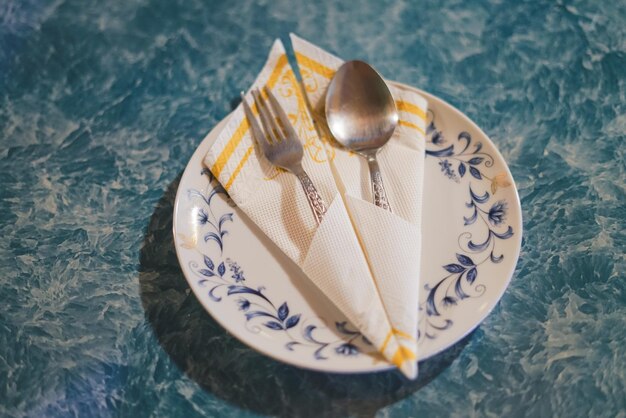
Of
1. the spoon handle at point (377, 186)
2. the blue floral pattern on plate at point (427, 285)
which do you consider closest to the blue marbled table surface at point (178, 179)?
the blue floral pattern on plate at point (427, 285)

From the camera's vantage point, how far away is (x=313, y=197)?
661 mm

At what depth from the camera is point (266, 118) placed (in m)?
0.73

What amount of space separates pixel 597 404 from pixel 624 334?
8 centimetres

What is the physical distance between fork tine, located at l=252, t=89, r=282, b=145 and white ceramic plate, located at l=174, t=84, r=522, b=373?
2.2 inches

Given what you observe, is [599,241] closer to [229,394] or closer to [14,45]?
[229,394]

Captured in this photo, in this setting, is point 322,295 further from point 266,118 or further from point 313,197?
point 266,118

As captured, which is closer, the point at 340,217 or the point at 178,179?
the point at 340,217

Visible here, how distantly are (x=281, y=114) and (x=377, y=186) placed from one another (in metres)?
0.14

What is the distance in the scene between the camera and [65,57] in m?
0.88

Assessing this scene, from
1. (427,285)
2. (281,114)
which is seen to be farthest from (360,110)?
(427,285)

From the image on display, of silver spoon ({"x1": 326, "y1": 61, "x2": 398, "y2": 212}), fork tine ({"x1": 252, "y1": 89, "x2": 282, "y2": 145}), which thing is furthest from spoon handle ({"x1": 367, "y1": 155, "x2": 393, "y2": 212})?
fork tine ({"x1": 252, "y1": 89, "x2": 282, "y2": 145})

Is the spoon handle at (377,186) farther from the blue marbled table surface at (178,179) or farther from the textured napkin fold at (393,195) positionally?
the blue marbled table surface at (178,179)

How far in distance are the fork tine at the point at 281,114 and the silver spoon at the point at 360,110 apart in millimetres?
46

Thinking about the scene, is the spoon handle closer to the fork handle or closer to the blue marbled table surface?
the fork handle
